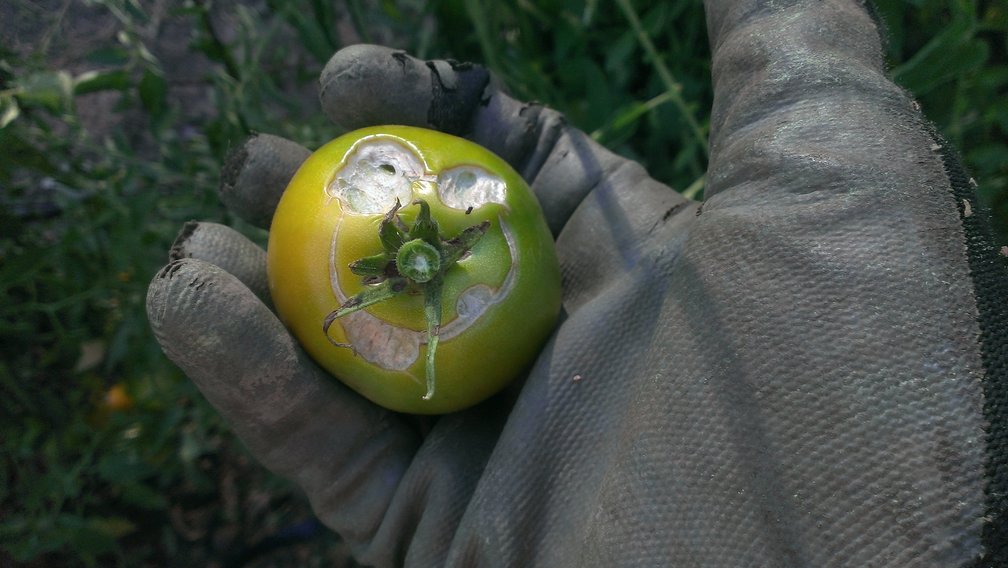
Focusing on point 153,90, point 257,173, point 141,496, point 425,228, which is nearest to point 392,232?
point 425,228

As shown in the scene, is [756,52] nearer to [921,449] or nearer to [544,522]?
[921,449]

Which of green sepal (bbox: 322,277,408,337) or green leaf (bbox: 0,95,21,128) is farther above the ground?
green leaf (bbox: 0,95,21,128)

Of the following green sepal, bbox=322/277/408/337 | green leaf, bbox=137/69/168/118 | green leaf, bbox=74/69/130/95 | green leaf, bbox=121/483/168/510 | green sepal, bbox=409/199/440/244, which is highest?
green leaf, bbox=74/69/130/95

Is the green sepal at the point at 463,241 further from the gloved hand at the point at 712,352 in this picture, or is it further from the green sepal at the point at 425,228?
the gloved hand at the point at 712,352

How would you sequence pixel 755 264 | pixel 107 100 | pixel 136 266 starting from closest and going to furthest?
pixel 755 264 → pixel 136 266 → pixel 107 100

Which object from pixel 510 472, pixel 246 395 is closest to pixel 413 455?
pixel 510 472

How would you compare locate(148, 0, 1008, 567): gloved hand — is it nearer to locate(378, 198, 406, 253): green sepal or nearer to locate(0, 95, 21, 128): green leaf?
locate(378, 198, 406, 253): green sepal

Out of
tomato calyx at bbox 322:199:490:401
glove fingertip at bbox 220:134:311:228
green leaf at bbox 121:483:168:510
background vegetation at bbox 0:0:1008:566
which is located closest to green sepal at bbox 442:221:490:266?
tomato calyx at bbox 322:199:490:401
